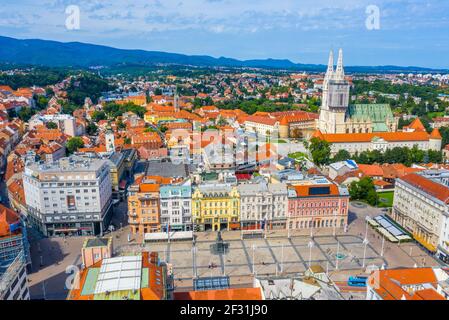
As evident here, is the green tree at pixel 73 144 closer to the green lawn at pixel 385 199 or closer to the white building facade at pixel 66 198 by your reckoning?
the white building facade at pixel 66 198

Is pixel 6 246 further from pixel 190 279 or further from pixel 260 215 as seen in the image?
pixel 260 215

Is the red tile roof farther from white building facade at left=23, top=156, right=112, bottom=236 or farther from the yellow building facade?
white building facade at left=23, top=156, right=112, bottom=236

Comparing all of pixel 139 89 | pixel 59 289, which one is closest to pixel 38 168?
pixel 59 289

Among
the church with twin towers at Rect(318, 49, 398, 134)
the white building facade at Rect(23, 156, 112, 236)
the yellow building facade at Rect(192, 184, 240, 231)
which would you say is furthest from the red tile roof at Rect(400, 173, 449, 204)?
the church with twin towers at Rect(318, 49, 398, 134)

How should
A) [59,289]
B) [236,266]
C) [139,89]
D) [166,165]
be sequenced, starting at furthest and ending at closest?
[139,89] → [166,165] → [236,266] → [59,289]

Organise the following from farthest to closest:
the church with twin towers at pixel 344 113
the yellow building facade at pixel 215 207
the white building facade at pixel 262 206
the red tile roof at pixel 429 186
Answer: the church with twin towers at pixel 344 113
the white building facade at pixel 262 206
the yellow building facade at pixel 215 207
the red tile roof at pixel 429 186

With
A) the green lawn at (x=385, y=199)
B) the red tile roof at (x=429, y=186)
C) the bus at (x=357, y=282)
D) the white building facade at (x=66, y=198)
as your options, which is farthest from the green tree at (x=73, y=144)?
the bus at (x=357, y=282)
